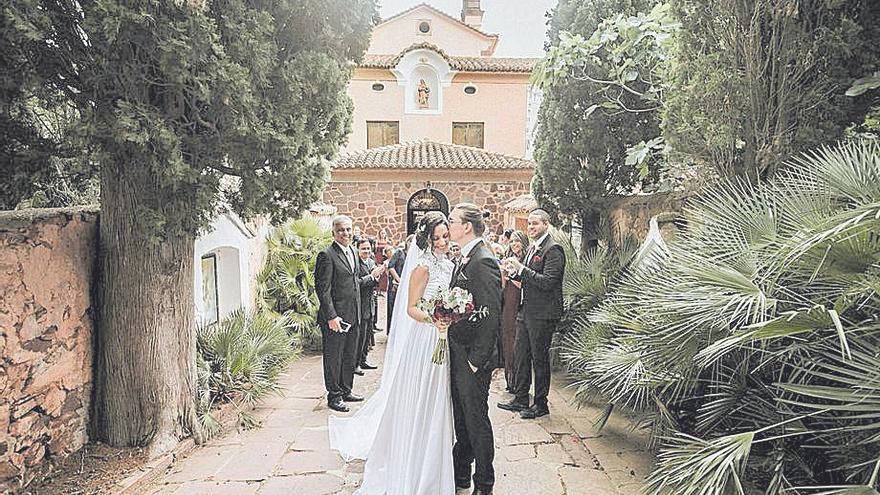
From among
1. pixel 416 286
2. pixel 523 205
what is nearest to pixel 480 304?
pixel 416 286

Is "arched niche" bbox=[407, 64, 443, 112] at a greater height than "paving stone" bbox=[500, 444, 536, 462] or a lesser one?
greater

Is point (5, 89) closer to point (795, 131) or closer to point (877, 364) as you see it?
point (877, 364)

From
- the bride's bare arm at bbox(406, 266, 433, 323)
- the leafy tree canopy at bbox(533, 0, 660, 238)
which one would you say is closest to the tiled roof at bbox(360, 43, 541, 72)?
the leafy tree canopy at bbox(533, 0, 660, 238)

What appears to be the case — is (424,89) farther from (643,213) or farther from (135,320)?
(135,320)

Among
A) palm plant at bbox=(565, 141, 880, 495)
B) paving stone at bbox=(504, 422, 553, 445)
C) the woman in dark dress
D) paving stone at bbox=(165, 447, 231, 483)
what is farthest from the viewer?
the woman in dark dress

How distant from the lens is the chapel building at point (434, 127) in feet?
54.4

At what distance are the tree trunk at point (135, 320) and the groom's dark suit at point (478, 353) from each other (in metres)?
2.33

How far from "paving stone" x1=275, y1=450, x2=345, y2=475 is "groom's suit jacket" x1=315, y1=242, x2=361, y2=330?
136cm

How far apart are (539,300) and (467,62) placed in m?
16.6

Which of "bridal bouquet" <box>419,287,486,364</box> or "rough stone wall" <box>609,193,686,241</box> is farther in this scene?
"rough stone wall" <box>609,193,686,241</box>

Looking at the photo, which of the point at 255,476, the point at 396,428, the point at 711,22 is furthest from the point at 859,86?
the point at 255,476

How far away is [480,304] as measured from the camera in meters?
3.39

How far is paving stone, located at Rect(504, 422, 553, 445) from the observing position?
15.2 ft

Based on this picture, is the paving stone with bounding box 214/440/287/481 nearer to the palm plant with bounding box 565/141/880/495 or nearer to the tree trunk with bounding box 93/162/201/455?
the tree trunk with bounding box 93/162/201/455
